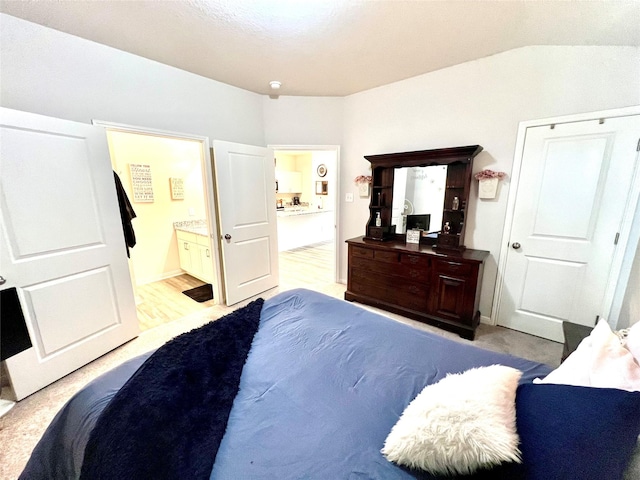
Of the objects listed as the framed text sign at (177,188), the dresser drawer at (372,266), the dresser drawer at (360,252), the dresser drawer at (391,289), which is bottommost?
the dresser drawer at (391,289)

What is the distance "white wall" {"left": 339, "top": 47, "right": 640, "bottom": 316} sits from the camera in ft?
6.36

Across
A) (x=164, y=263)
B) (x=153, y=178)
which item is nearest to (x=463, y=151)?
(x=153, y=178)

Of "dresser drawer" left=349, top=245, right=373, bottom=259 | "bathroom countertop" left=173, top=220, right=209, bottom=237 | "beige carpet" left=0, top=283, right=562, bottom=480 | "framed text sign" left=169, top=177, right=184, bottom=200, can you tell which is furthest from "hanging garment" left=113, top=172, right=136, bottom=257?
"dresser drawer" left=349, top=245, right=373, bottom=259

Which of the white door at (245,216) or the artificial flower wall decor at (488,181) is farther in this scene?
the white door at (245,216)

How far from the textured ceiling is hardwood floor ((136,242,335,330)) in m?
2.61

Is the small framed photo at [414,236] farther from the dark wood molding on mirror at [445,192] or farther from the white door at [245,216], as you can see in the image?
the white door at [245,216]

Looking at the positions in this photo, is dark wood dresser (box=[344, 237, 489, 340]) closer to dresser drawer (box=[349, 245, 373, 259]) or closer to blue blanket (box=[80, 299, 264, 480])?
dresser drawer (box=[349, 245, 373, 259])

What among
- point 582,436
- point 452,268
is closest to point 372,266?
point 452,268

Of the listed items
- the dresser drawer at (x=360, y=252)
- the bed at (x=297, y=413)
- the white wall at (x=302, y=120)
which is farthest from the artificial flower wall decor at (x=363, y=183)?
the bed at (x=297, y=413)

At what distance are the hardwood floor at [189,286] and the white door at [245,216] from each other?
444 mm

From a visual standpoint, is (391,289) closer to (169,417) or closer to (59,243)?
(169,417)

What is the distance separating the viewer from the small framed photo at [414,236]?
9.57ft

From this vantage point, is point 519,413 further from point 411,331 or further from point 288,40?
point 288,40

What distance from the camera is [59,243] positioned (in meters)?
1.87
